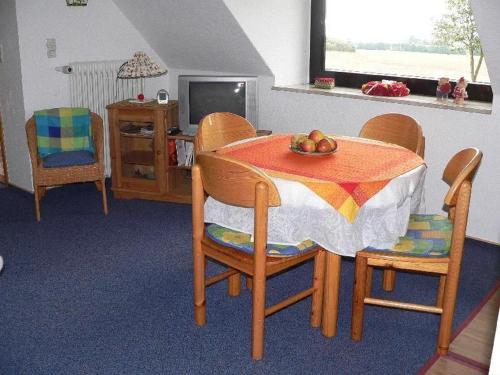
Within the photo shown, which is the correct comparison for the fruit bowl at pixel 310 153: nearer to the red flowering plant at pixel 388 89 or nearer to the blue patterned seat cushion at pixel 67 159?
the red flowering plant at pixel 388 89

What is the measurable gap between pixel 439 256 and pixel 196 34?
2930 millimetres

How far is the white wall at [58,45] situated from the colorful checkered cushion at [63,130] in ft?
1.26

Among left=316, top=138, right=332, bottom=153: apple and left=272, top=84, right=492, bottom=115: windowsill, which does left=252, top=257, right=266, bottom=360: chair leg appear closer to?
left=316, top=138, right=332, bottom=153: apple

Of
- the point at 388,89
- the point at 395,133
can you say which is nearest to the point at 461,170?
the point at 395,133

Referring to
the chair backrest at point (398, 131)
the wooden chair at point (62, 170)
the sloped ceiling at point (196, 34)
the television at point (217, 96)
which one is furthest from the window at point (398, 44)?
the wooden chair at point (62, 170)

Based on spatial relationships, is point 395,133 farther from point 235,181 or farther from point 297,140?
point 235,181

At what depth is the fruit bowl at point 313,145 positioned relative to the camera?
3.03 meters

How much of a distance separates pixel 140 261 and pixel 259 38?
1.99 meters

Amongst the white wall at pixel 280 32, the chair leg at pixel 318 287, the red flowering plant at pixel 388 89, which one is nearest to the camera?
the chair leg at pixel 318 287

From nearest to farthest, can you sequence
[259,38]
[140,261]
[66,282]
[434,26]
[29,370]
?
[29,370] → [66,282] → [140,261] → [434,26] → [259,38]

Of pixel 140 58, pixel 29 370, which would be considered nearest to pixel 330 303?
pixel 29 370

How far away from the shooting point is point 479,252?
3941 mm

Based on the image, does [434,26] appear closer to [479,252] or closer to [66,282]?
[479,252]
